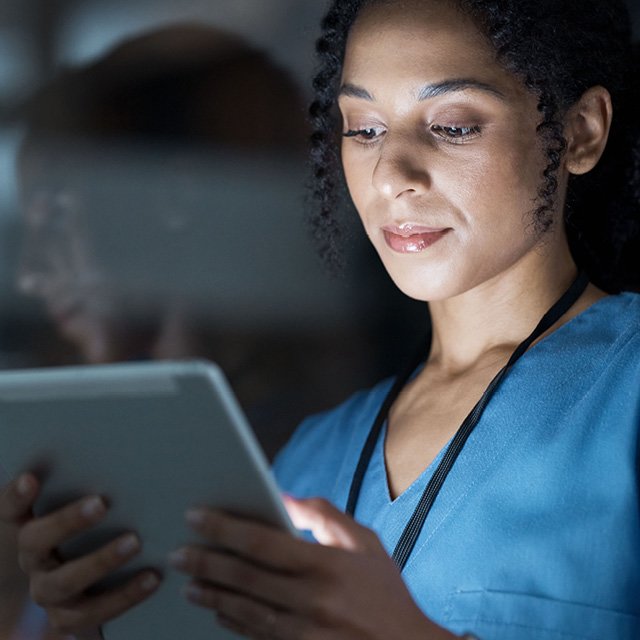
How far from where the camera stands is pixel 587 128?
96 centimetres

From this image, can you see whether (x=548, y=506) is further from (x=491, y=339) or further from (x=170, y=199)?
(x=170, y=199)

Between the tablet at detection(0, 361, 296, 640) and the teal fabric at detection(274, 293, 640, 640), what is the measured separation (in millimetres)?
223

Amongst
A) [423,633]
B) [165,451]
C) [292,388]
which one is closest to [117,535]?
[165,451]

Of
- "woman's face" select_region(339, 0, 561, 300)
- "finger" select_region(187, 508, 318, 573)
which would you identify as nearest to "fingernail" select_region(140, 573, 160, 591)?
"finger" select_region(187, 508, 318, 573)

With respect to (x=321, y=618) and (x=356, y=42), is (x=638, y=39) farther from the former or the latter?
(x=321, y=618)

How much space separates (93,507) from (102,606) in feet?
0.33

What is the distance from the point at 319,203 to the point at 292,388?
1.10ft

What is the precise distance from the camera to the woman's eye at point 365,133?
37.5 inches

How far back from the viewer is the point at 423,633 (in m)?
0.64

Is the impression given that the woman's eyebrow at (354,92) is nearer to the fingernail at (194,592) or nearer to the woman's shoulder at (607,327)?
the woman's shoulder at (607,327)

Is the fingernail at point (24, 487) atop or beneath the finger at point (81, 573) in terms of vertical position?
atop

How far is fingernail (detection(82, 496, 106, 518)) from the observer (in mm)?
694

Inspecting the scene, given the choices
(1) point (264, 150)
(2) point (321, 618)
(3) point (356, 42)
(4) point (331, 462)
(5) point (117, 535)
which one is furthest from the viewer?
(1) point (264, 150)

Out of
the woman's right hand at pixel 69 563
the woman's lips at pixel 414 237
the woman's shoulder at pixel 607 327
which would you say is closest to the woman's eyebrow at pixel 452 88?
the woman's lips at pixel 414 237
